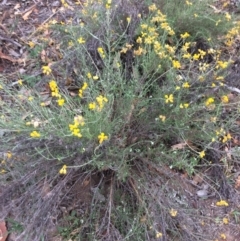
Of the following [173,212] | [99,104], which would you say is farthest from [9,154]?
[173,212]

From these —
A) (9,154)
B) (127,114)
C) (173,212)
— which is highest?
(127,114)

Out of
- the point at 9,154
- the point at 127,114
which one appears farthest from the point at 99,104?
the point at 9,154

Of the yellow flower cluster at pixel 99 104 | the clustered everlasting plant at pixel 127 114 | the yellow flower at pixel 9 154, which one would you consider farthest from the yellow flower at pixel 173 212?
the yellow flower at pixel 9 154

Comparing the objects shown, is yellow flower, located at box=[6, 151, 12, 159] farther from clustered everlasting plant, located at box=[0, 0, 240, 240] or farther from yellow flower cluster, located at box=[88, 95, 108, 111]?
yellow flower cluster, located at box=[88, 95, 108, 111]

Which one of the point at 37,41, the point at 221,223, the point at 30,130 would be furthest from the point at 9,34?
the point at 221,223

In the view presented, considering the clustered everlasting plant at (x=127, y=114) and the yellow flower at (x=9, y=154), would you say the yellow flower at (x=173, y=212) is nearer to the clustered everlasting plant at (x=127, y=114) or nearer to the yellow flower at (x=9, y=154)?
the clustered everlasting plant at (x=127, y=114)

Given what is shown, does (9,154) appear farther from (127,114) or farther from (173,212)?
(173,212)

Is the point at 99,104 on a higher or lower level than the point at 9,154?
higher

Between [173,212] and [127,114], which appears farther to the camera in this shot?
[127,114]

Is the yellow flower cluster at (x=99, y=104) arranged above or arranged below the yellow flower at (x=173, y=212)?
above

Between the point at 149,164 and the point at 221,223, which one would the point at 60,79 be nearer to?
the point at 149,164

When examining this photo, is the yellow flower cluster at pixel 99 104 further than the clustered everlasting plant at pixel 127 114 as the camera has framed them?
No

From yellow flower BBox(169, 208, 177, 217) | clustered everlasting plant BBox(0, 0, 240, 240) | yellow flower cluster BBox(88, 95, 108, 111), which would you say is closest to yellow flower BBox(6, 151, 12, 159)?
clustered everlasting plant BBox(0, 0, 240, 240)

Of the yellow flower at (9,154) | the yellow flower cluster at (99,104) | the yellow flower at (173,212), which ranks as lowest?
the yellow flower at (173,212)
